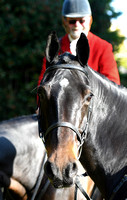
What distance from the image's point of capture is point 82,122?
2.33 m

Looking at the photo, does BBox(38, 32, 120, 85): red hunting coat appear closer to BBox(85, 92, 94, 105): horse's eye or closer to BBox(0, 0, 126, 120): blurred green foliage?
BBox(85, 92, 94, 105): horse's eye

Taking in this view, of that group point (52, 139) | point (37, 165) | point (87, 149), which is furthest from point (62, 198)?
point (52, 139)

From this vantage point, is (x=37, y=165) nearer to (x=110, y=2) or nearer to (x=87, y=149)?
(x=87, y=149)

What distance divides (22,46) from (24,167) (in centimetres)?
512

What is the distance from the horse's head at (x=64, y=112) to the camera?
2100 mm

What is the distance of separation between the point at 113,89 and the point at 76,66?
0.43 meters

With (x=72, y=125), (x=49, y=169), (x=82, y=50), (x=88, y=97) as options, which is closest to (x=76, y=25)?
(x=82, y=50)

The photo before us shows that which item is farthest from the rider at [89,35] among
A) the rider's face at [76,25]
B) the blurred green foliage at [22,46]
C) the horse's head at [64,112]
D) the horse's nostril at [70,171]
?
the blurred green foliage at [22,46]

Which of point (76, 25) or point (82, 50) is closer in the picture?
point (82, 50)

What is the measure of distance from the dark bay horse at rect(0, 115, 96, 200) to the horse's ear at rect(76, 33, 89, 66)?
1432 millimetres

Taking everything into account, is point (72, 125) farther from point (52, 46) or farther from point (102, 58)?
point (102, 58)

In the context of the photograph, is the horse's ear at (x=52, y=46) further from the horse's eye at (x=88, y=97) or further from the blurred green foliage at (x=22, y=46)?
the blurred green foliage at (x=22, y=46)

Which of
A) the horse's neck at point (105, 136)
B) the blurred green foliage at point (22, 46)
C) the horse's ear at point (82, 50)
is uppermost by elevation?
the horse's ear at point (82, 50)

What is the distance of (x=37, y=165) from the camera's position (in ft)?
11.9
